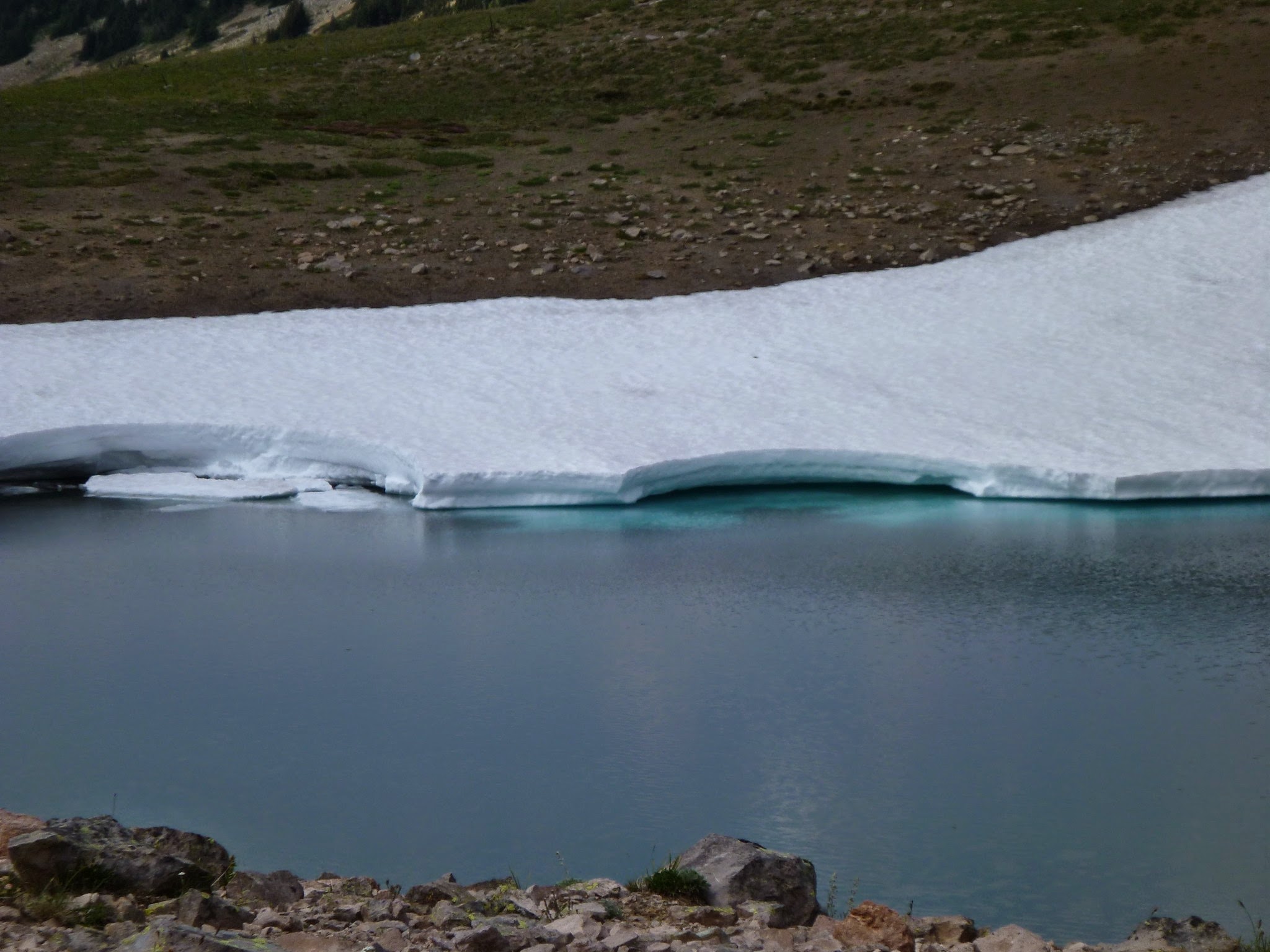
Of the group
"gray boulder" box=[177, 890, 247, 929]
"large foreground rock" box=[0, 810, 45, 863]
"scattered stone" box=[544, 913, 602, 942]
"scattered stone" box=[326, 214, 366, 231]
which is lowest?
"scattered stone" box=[544, 913, 602, 942]

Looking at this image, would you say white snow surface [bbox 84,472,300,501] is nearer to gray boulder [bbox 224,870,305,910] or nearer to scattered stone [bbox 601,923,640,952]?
gray boulder [bbox 224,870,305,910]

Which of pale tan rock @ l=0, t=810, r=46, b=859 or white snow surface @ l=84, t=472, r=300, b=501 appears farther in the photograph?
white snow surface @ l=84, t=472, r=300, b=501

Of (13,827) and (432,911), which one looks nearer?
(432,911)

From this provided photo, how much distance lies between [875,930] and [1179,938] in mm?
1088

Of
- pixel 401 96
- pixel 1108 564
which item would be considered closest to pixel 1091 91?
pixel 401 96

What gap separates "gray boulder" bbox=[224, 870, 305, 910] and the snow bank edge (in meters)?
7.80

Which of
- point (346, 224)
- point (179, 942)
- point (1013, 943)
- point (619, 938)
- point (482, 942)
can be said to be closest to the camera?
point (179, 942)

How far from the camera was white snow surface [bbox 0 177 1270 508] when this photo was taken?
13.2 meters

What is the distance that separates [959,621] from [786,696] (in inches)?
78.1

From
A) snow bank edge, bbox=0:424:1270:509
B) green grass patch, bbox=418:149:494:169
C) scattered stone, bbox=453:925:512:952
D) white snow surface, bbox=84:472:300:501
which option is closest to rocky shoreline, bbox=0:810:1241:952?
scattered stone, bbox=453:925:512:952

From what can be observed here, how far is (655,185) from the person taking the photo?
24.4 meters

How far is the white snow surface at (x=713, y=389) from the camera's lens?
13.2 metres

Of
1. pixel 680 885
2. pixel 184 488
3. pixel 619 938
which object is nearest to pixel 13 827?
pixel 619 938

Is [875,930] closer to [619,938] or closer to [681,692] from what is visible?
[619,938]
